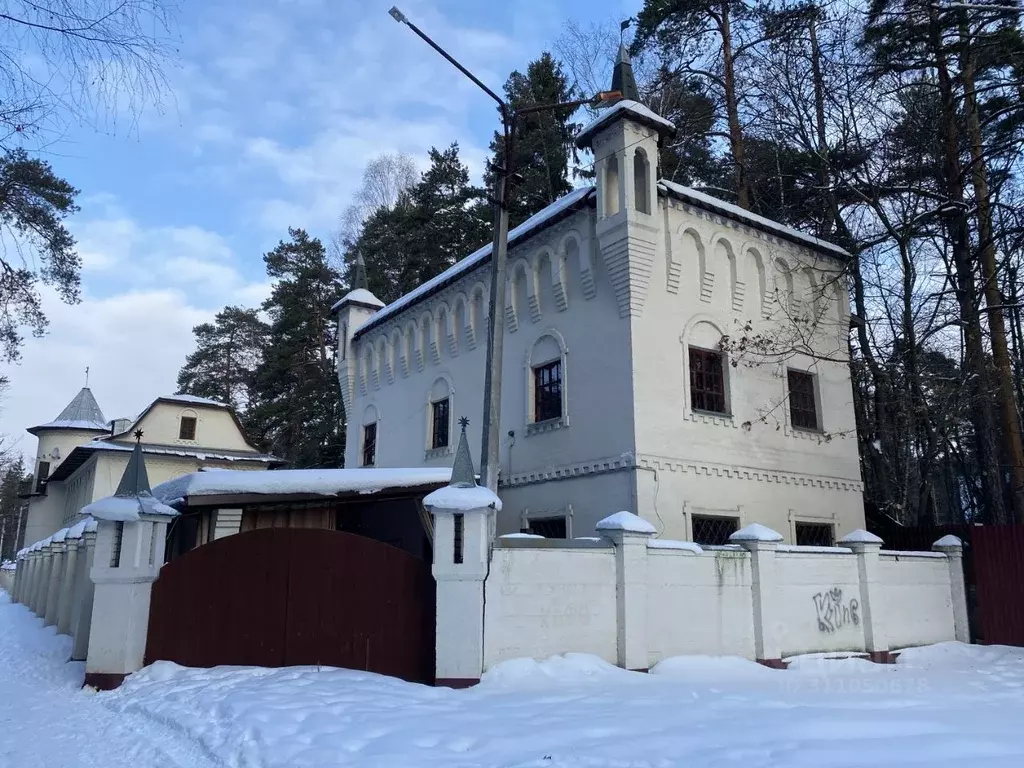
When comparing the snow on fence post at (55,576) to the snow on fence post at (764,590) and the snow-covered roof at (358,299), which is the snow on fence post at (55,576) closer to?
the snow-covered roof at (358,299)

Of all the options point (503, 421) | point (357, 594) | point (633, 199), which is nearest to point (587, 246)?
point (633, 199)

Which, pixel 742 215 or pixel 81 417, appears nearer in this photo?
pixel 742 215

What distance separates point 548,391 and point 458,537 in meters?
7.05

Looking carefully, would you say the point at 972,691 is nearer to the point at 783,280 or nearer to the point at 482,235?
the point at 783,280

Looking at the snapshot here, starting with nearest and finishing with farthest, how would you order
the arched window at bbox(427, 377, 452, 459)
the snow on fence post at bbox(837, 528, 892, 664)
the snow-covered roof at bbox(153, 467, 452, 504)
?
the snow on fence post at bbox(837, 528, 892, 664) < the snow-covered roof at bbox(153, 467, 452, 504) < the arched window at bbox(427, 377, 452, 459)

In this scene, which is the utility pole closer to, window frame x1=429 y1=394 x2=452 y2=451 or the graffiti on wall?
the graffiti on wall

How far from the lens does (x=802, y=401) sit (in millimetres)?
16609

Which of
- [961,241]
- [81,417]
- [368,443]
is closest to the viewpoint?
[961,241]

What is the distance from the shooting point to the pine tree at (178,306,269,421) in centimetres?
4941

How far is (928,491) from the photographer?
62.8ft

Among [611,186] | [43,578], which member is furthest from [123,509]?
[43,578]

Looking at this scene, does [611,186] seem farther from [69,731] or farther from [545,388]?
[69,731]

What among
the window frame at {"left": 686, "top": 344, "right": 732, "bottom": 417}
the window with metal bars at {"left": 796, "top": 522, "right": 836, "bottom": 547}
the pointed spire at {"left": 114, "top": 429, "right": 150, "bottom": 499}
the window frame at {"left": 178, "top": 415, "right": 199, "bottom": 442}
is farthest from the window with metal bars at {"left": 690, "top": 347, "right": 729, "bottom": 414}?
the window frame at {"left": 178, "top": 415, "right": 199, "bottom": 442}

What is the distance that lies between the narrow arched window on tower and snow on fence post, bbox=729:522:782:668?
6.38 metres
